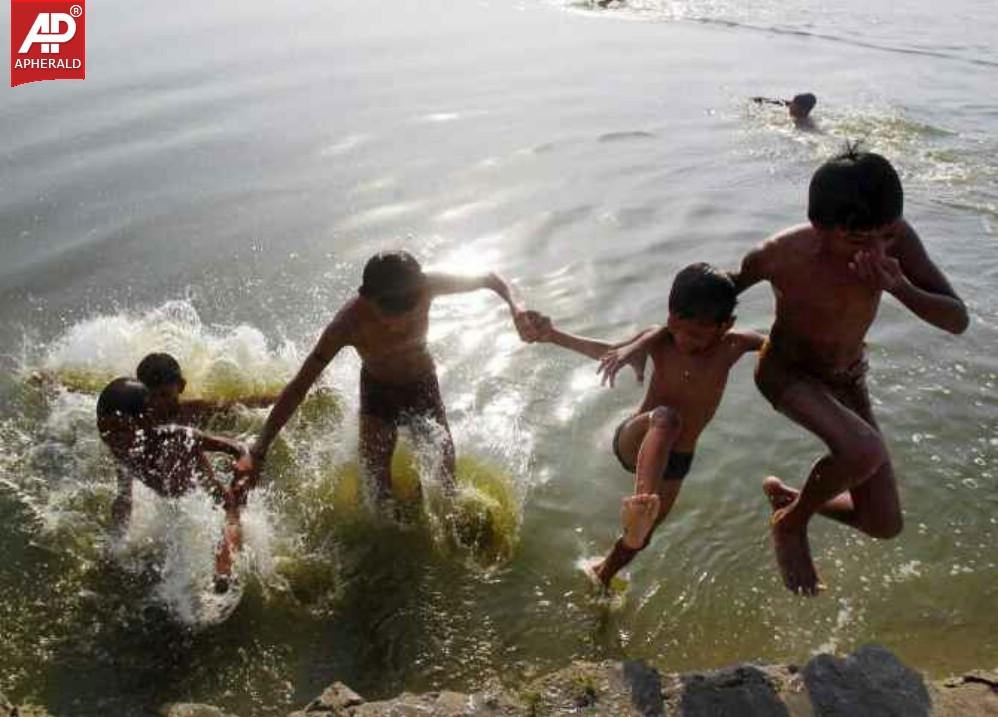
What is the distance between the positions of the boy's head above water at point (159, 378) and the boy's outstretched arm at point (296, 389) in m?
0.55

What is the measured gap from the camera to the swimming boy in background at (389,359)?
4.20 m

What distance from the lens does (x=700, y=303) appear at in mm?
3385

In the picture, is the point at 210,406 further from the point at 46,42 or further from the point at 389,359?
the point at 46,42

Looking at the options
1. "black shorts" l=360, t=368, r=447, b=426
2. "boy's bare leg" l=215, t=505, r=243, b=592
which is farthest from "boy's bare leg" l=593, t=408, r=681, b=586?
"boy's bare leg" l=215, t=505, r=243, b=592

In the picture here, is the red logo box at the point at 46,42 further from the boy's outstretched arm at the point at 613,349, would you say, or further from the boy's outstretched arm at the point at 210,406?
the boy's outstretched arm at the point at 613,349

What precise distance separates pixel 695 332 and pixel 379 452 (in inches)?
80.4

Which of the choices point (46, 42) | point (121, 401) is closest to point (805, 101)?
point (121, 401)

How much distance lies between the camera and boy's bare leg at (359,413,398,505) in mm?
4777

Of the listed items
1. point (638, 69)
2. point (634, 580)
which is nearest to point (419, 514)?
point (634, 580)

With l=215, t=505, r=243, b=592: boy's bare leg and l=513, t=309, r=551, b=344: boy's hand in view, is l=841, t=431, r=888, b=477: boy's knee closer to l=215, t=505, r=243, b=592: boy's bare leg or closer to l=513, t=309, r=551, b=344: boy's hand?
l=513, t=309, r=551, b=344: boy's hand

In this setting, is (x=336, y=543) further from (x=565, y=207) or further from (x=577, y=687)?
(x=565, y=207)

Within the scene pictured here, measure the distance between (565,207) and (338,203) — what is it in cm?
238

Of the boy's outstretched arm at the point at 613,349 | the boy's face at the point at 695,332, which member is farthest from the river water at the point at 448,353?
the boy's face at the point at 695,332

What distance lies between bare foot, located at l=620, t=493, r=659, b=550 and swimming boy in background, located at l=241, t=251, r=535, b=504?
3.72 feet
